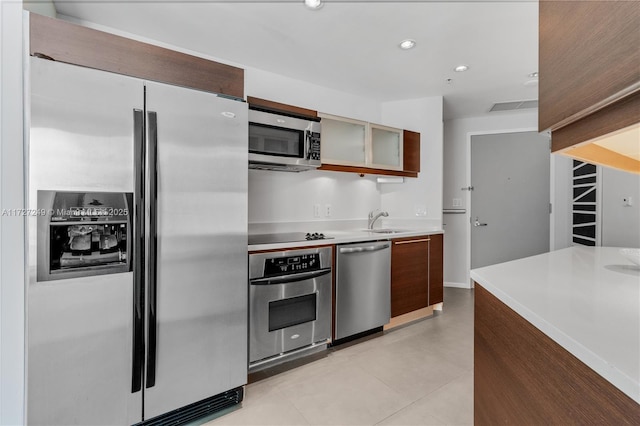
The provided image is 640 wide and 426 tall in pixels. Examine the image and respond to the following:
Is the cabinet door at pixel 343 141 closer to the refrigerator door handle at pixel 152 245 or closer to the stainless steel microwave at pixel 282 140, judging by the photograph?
the stainless steel microwave at pixel 282 140

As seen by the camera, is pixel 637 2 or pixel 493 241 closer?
pixel 637 2

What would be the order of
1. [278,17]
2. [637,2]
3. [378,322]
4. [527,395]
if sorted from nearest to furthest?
1. [637,2]
2. [527,395]
3. [278,17]
4. [378,322]

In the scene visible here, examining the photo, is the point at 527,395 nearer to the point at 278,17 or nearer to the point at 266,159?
the point at 266,159

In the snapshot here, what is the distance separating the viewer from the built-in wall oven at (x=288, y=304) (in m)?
2.05

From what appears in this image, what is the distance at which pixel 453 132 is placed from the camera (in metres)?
4.58

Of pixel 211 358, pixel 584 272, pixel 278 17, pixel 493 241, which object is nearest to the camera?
pixel 584 272

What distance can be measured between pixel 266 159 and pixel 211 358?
4.51 ft

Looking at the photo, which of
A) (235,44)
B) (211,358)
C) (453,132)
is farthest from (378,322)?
(453,132)

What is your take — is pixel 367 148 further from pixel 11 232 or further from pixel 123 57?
pixel 11 232

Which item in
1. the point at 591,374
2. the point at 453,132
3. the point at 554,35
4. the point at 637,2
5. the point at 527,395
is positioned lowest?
the point at 527,395

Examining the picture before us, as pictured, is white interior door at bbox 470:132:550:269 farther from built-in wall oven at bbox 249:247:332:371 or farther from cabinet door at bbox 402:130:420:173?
built-in wall oven at bbox 249:247:332:371

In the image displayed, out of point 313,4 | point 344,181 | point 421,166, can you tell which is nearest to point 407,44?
point 313,4

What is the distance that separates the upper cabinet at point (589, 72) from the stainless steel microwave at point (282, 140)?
1.76 metres

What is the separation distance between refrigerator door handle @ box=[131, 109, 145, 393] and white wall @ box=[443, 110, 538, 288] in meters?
4.10
